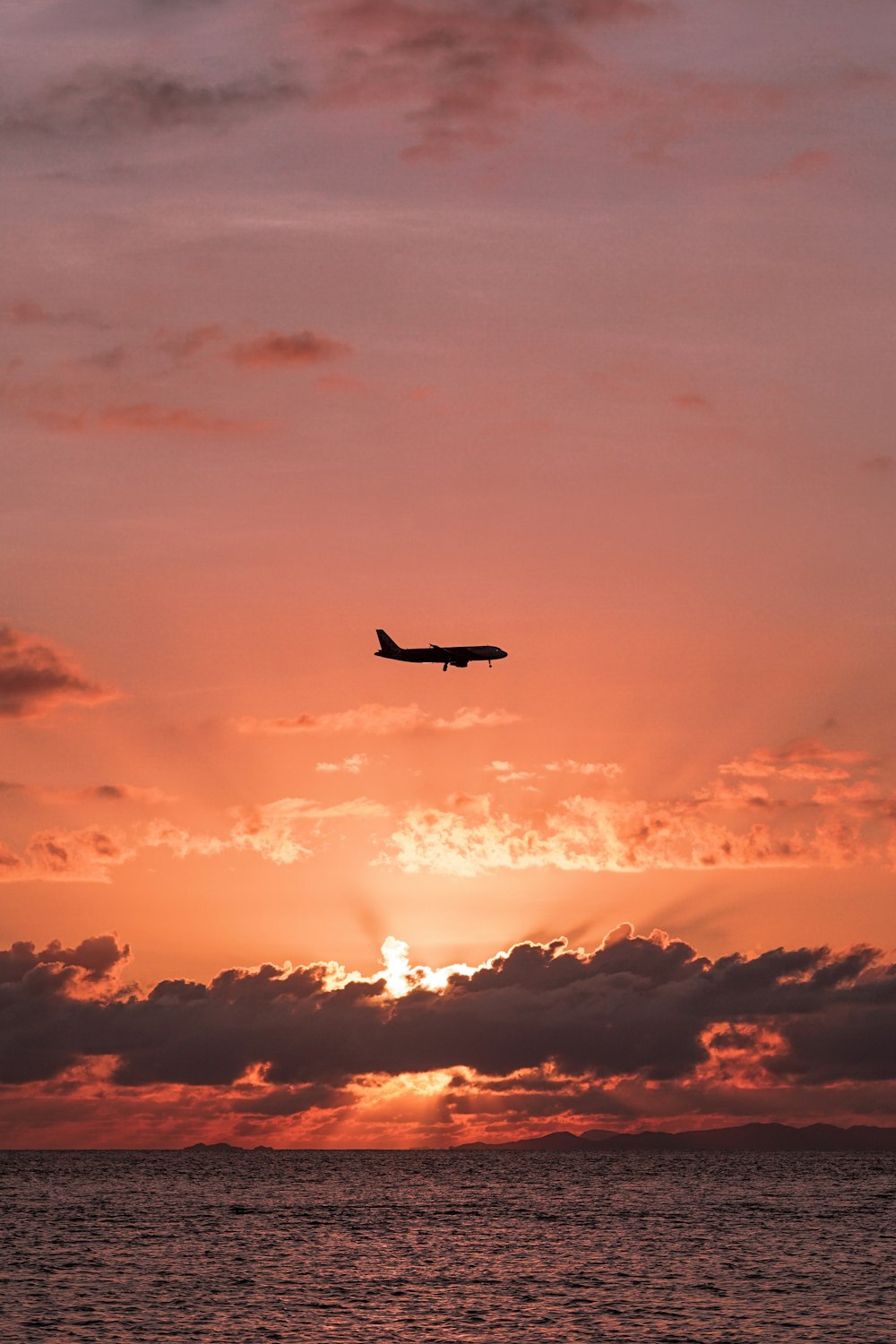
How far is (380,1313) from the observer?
120 meters

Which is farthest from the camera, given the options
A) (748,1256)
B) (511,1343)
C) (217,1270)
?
(748,1256)

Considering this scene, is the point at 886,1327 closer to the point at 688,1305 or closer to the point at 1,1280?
the point at 688,1305

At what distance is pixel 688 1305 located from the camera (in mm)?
124875

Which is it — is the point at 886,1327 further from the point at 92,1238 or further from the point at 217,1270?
the point at 92,1238

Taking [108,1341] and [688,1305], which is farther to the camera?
[688,1305]

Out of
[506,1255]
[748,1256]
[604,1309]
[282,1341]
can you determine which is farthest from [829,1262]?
[282,1341]

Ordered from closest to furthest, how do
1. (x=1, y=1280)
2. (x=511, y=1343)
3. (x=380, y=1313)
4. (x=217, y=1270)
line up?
(x=511, y=1343) → (x=380, y=1313) → (x=1, y=1280) → (x=217, y=1270)

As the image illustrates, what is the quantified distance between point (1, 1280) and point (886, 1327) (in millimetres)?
78313

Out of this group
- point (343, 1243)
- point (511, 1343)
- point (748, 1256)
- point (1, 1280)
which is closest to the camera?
point (511, 1343)

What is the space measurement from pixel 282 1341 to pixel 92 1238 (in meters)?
90.4

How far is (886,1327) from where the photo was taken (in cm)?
11306

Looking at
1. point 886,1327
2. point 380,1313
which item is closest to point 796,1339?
point 886,1327

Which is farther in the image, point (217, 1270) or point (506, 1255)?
point (506, 1255)

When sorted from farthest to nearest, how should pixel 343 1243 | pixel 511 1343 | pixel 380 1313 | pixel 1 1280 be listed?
1. pixel 343 1243
2. pixel 1 1280
3. pixel 380 1313
4. pixel 511 1343
